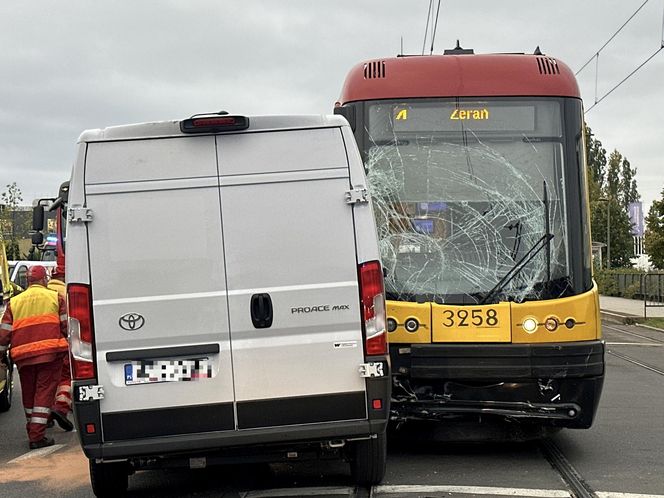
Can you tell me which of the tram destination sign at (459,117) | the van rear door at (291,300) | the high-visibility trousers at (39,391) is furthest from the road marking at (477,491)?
the high-visibility trousers at (39,391)

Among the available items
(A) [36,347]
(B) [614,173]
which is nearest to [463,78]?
(A) [36,347]

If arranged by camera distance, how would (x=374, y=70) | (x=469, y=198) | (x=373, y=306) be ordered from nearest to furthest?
(x=373, y=306), (x=469, y=198), (x=374, y=70)

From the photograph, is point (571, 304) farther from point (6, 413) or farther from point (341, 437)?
point (6, 413)

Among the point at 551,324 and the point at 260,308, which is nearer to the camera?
the point at 260,308

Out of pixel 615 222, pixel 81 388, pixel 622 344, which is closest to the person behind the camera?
pixel 81 388

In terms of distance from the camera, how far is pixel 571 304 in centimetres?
760

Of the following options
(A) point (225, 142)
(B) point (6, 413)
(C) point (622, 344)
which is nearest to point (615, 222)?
(C) point (622, 344)

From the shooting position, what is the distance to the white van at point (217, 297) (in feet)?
19.0

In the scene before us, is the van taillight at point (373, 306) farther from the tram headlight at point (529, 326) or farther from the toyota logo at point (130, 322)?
the tram headlight at point (529, 326)

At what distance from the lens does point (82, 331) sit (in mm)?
5773

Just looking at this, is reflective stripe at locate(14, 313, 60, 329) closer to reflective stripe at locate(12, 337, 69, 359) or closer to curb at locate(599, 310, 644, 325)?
reflective stripe at locate(12, 337, 69, 359)

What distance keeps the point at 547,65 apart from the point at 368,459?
3.64 metres

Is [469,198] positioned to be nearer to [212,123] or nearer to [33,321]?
[212,123]

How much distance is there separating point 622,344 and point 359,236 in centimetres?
1576
